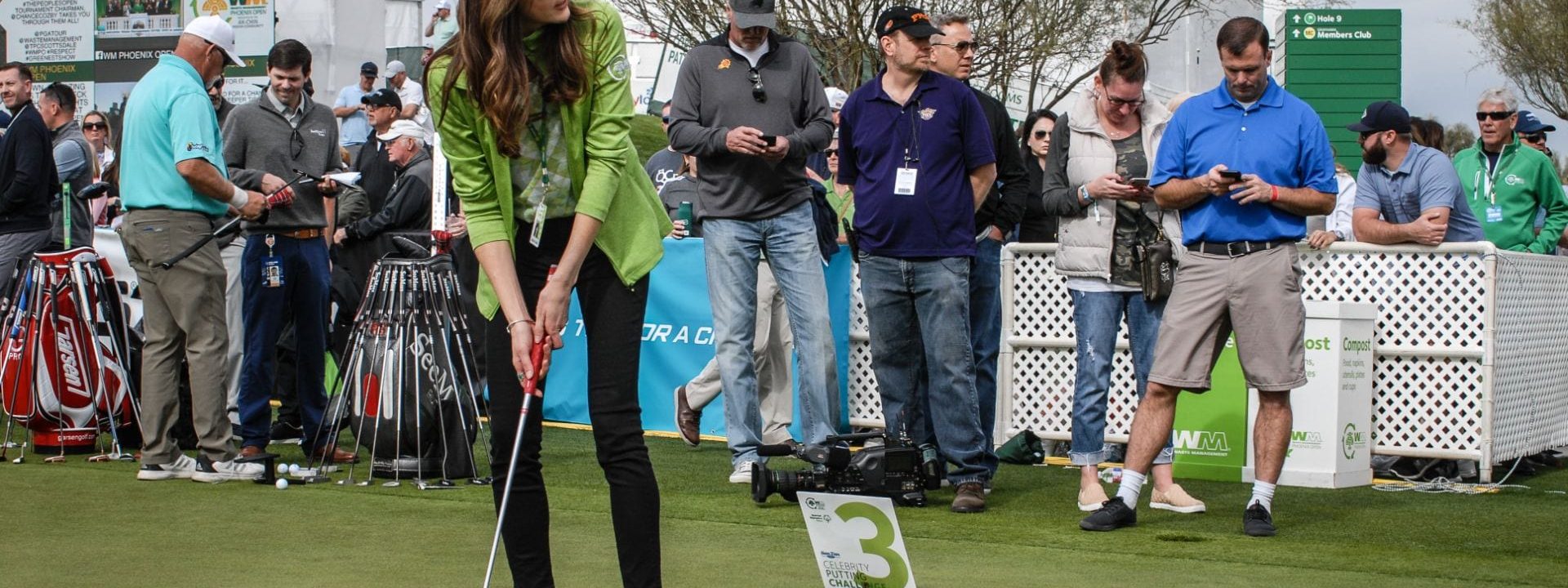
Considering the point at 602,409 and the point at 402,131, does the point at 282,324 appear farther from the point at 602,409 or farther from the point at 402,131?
the point at 602,409

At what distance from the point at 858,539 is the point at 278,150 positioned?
5.25 metres

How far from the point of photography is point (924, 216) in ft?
21.3

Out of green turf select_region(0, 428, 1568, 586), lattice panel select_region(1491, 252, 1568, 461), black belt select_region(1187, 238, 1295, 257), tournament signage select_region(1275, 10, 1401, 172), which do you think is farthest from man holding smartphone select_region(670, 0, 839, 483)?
tournament signage select_region(1275, 10, 1401, 172)

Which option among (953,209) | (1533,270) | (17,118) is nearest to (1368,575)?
(953,209)

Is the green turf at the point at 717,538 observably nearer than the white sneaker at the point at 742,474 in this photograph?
Yes

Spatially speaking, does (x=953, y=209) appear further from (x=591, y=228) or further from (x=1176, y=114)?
(x=591, y=228)

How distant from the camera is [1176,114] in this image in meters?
6.11

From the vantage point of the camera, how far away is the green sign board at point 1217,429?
7891 mm

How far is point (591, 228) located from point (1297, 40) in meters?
31.4

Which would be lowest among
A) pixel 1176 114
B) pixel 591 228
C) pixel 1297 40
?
pixel 591 228

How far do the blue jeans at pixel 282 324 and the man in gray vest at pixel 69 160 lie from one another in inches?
96.8

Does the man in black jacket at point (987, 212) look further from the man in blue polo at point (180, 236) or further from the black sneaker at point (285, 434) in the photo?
the black sneaker at point (285, 434)

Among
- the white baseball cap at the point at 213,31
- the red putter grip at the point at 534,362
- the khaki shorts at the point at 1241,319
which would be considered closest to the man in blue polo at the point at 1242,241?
the khaki shorts at the point at 1241,319

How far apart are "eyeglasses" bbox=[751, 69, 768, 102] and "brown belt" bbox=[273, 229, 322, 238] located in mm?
2567
